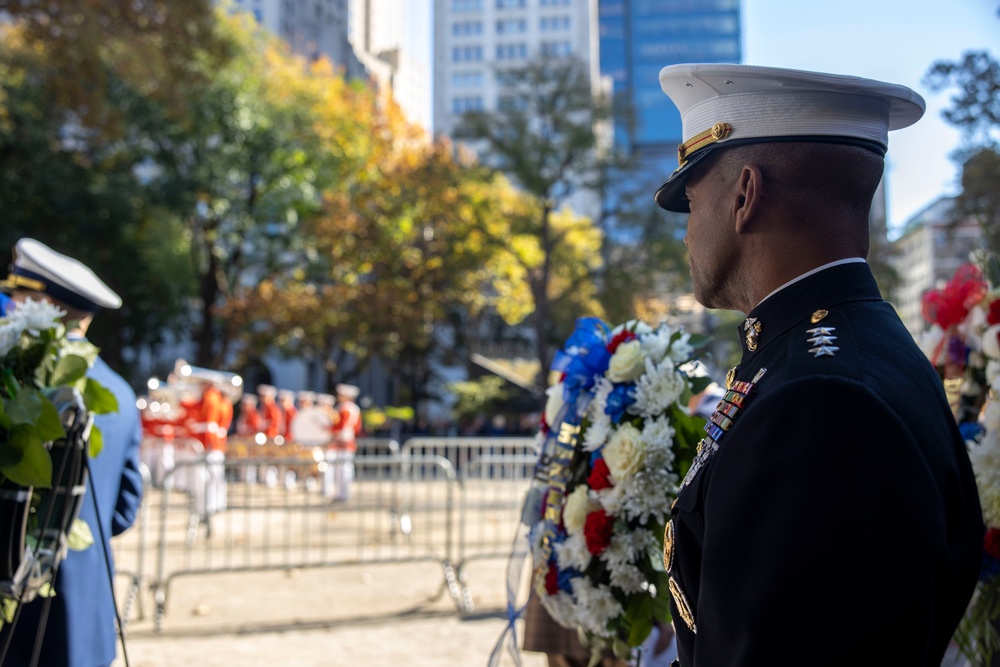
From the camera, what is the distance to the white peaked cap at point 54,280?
4129 millimetres

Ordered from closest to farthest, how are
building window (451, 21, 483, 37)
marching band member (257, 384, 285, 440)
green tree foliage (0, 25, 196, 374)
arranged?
marching band member (257, 384, 285, 440), green tree foliage (0, 25, 196, 374), building window (451, 21, 483, 37)

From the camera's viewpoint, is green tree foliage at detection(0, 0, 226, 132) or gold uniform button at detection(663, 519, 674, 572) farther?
green tree foliage at detection(0, 0, 226, 132)

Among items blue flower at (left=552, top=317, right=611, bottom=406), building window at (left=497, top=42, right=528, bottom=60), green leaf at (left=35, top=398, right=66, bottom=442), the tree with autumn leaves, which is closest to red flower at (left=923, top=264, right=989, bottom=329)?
blue flower at (left=552, top=317, right=611, bottom=406)

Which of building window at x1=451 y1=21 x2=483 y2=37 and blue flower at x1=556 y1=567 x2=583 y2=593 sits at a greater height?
building window at x1=451 y1=21 x2=483 y2=37

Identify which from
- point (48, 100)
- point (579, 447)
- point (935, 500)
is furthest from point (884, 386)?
point (48, 100)

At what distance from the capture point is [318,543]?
1024 cm

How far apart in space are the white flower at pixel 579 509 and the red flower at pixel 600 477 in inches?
2.9

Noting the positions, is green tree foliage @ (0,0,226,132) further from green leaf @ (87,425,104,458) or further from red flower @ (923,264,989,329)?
red flower @ (923,264,989,329)

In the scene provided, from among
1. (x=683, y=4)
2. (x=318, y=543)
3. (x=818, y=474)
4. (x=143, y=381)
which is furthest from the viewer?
(x=683, y=4)

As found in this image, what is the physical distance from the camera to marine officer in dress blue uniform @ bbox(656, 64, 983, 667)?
1.40 m

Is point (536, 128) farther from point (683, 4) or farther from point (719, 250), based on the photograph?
point (683, 4)

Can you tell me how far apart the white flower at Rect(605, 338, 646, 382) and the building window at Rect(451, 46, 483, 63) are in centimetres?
9883

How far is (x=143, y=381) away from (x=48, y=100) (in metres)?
17.6

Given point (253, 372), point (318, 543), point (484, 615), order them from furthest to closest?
point (253, 372) < point (318, 543) < point (484, 615)
